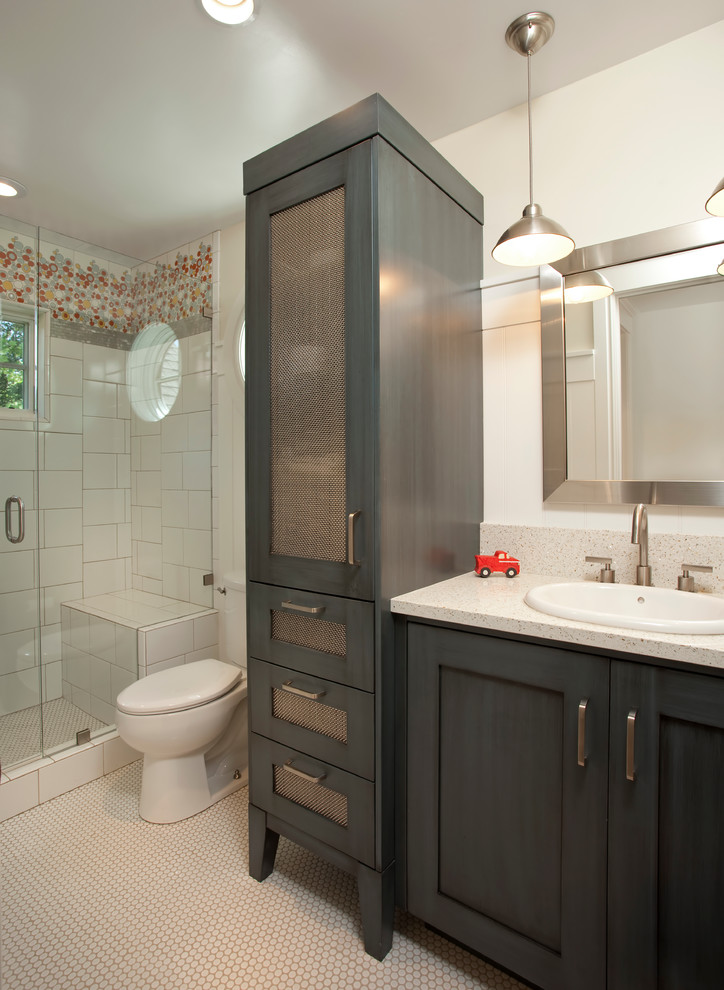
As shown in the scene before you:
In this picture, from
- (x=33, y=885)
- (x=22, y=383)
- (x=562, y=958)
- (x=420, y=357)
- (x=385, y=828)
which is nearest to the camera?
(x=562, y=958)

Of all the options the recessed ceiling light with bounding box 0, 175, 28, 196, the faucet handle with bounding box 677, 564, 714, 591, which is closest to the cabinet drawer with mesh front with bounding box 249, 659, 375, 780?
the faucet handle with bounding box 677, 564, 714, 591

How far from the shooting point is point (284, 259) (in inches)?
61.4

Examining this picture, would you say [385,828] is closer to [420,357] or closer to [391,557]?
[391,557]

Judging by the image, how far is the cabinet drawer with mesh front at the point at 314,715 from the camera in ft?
4.54

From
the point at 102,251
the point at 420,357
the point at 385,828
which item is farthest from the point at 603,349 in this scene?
the point at 102,251

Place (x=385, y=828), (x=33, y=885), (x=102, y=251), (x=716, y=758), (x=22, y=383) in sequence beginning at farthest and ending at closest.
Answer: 1. (x=102, y=251)
2. (x=22, y=383)
3. (x=33, y=885)
4. (x=385, y=828)
5. (x=716, y=758)

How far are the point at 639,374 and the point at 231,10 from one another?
1.50 m

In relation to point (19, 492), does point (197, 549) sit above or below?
below

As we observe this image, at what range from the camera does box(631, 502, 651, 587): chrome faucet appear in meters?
1.47

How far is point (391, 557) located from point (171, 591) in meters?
1.86

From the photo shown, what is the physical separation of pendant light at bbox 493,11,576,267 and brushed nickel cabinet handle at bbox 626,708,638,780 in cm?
113

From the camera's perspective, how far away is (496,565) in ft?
5.55

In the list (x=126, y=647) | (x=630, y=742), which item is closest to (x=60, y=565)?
(x=126, y=647)

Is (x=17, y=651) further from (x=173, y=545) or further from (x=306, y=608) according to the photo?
(x=306, y=608)
